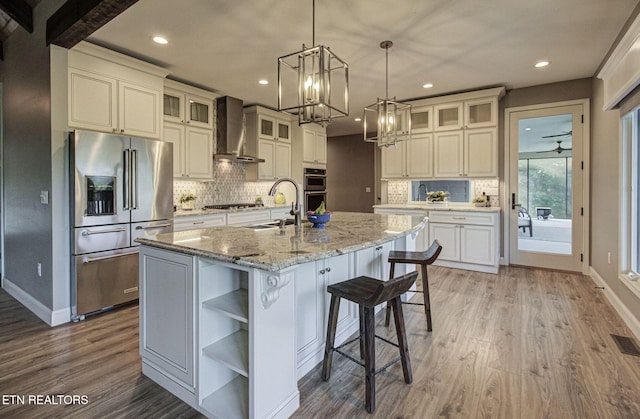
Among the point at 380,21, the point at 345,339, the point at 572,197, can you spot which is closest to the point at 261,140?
the point at 380,21

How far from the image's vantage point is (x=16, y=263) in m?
3.52

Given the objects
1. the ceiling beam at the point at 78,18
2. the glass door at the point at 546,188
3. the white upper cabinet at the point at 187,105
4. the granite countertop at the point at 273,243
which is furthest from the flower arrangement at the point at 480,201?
the ceiling beam at the point at 78,18

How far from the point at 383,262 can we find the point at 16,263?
12.8ft

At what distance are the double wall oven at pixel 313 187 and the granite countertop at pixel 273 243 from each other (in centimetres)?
376

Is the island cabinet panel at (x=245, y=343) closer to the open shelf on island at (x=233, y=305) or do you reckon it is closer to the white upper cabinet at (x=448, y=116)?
the open shelf on island at (x=233, y=305)

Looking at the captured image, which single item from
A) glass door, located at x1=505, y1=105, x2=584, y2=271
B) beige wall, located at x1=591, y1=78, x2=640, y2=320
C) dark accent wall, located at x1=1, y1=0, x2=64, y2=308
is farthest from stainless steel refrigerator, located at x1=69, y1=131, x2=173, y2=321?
glass door, located at x1=505, y1=105, x2=584, y2=271

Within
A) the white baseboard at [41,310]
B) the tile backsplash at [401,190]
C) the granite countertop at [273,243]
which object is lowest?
the white baseboard at [41,310]

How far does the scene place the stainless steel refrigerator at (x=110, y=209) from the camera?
9.47 feet

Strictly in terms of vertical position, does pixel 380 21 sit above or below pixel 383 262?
above

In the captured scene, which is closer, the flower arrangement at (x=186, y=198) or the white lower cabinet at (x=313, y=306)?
the white lower cabinet at (x=313, y=306)

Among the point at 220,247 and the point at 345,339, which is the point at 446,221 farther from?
the point at 220,247

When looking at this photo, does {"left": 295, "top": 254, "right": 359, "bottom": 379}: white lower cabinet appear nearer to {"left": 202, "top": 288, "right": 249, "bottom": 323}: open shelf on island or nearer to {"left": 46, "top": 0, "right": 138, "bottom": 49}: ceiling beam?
{"left": 202, "top": 288, "right": 249, "bottom": 323}: open shelf on island

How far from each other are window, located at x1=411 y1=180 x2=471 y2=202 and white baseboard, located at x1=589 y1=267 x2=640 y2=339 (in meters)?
1.99

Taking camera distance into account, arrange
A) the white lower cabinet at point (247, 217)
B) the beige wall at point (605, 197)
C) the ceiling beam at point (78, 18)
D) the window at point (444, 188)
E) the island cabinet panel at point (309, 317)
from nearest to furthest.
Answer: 1. the island cabinet panel at point (309, 317)
2. the ceiling beam at point (78, 18)
3. the beige wall at point (605, 197)
4. the white lower cabinet at point (247, 217)
5. the window at point (444, 188)
